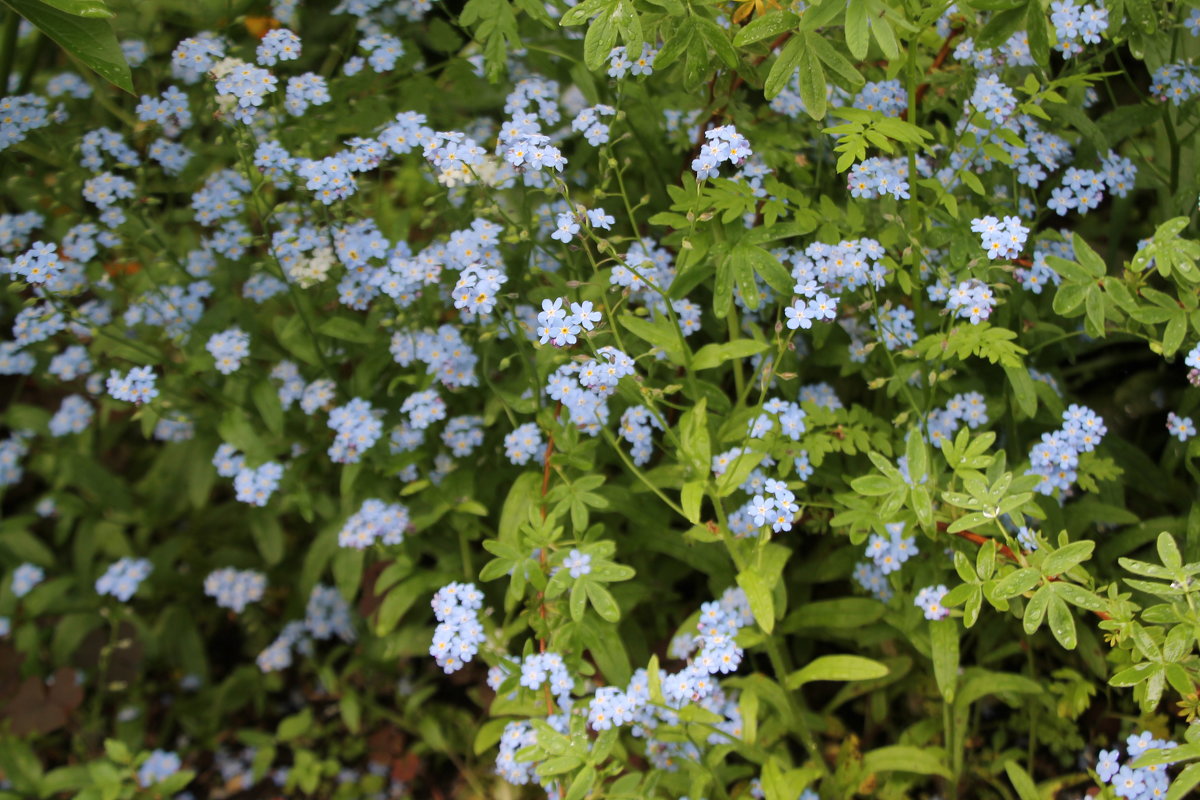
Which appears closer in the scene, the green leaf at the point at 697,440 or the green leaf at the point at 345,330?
the green leaf at the point at 697,440

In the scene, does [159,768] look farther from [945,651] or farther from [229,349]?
[945,651]

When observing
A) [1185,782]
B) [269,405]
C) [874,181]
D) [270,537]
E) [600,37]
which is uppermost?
[600,37]

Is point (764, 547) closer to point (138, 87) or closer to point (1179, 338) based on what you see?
point (1179, 338)

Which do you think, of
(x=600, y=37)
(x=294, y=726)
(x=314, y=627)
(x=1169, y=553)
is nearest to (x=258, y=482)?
(x=314, y=627)

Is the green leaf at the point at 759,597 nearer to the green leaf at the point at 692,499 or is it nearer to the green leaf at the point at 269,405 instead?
the green leaf at the point at 692,499

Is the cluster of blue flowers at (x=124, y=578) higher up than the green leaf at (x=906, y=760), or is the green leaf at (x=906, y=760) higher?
the green leaf at (x=906, y=760)

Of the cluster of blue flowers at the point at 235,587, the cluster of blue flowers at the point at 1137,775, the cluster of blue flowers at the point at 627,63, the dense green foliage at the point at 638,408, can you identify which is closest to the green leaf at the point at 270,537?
the dense green foliage at the point at 638,408
